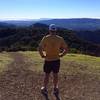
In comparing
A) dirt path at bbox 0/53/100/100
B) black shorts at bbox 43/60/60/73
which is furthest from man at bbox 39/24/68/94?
dirt path at bbox 0/53/100/100

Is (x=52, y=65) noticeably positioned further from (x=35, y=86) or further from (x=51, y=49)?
(x=35, y=86)

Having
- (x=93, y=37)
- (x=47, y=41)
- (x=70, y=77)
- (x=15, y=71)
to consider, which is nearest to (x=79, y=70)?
(x=70, y=77)

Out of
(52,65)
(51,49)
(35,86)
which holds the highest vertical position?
(51,49)

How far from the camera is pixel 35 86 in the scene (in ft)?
38.4

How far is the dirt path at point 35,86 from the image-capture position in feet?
33.7

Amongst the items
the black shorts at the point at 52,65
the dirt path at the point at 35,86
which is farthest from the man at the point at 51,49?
the dirt path at the point at 35,86

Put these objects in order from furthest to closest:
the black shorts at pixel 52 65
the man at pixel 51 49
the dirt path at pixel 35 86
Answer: the dirt path at pixel 35 86 < the black shorts at pixel 52 65 < the man at pixel 51 49

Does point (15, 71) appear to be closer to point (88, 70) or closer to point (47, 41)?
point (88, 70)

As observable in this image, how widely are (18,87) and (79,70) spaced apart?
4348 millimetres

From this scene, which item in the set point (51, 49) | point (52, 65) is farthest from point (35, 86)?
point (51, 49)

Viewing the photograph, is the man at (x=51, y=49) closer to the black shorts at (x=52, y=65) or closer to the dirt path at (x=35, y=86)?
the black shorts at (x=52, y=65)

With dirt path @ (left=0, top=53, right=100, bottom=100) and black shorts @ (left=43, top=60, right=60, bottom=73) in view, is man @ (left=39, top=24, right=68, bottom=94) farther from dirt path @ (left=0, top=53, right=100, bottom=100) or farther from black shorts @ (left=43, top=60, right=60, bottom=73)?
dirt path @ (left=0, top=53, right=100, bottom=100)

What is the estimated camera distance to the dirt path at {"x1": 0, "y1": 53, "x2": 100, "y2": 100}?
10.3 m

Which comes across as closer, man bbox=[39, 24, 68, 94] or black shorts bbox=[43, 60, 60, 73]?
man bbox=[39, 24, 68, 94]
